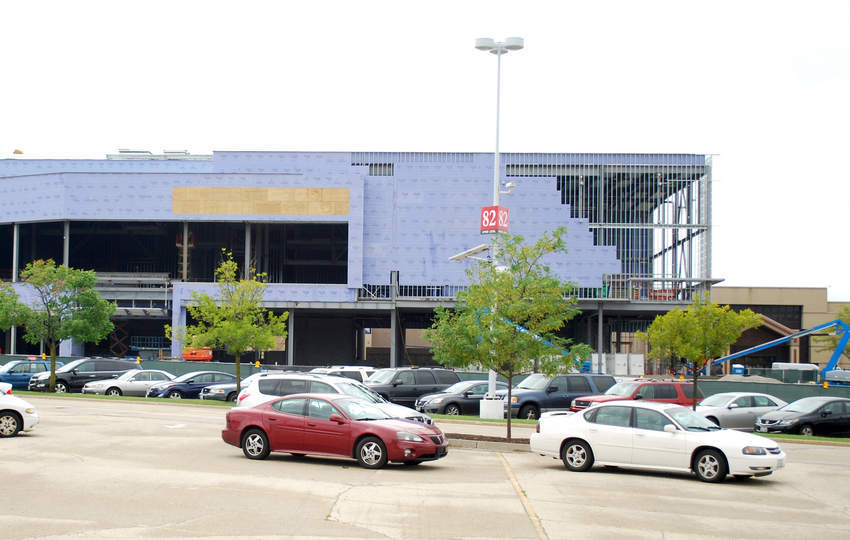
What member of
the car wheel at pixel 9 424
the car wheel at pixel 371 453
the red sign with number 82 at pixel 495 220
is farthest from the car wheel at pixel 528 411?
the car wheel at pixel 9 424

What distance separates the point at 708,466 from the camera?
1583cm

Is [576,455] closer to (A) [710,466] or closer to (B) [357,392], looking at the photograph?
(A) [710,466]

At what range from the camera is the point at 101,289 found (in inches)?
2432

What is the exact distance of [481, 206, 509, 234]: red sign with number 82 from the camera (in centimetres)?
2842

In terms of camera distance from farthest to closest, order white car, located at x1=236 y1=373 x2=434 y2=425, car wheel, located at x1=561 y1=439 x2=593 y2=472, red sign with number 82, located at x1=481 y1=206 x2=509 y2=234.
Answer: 1. red sign with number 82, located at x1=481 y1=206 x2=509 y2=234
2. white car, located at x1=236 y1=373 x2=434 y2=425
3. car wheel, located at x1=561 y1=439 x2=593 y2=472

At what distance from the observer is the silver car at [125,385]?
36969mm

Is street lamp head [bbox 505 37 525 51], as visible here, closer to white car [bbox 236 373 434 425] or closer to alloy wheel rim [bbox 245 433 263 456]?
white car [bbox 236 373 434 425]

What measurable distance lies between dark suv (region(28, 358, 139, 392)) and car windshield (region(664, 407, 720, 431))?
28.6 m

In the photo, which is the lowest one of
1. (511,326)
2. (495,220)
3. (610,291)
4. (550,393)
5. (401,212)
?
(550,393)

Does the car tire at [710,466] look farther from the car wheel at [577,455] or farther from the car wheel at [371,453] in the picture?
the car wheel at [371,453]

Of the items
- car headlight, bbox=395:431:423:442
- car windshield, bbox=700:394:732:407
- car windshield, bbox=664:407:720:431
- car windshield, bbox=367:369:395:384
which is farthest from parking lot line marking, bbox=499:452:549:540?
car windshield, bbox=367:369:395:384

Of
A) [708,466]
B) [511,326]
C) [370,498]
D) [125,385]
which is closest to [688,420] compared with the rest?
[708,466]

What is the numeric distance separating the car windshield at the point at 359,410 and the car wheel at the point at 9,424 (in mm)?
7938

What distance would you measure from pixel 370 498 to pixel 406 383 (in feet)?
62.9
